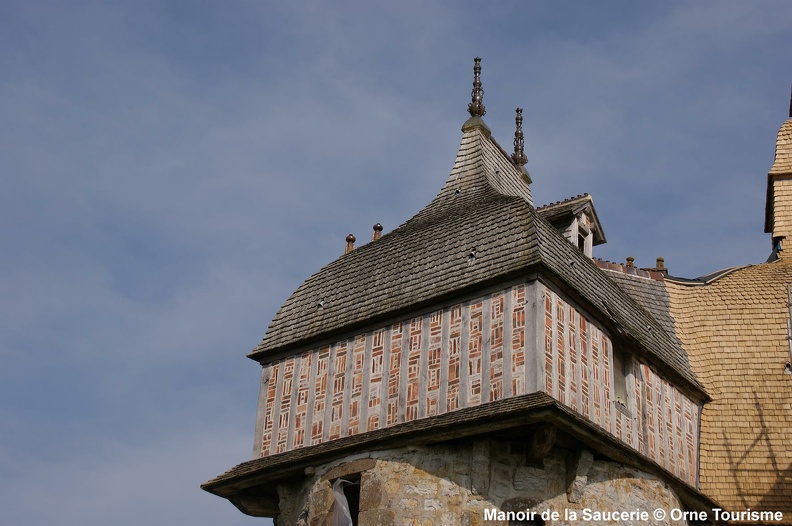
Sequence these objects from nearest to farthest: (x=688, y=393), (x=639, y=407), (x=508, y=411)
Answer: (x=508, y=411) < (x=639, y=407) < (x=688, y=393)

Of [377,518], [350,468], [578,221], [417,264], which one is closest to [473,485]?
[377,518]

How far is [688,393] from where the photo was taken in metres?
18.9

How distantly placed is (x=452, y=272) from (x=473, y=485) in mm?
3133

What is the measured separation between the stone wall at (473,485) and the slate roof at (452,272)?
2.24 meters

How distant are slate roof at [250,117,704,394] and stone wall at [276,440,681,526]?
7.34 feet

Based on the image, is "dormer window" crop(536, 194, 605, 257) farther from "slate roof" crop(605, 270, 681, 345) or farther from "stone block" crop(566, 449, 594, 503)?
"stone block" crop(566, 449, 594, 503)

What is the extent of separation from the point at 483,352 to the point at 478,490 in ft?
5.99

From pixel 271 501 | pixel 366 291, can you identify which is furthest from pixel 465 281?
pixel 271 501

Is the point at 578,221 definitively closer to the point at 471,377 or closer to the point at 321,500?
the point at 471,377

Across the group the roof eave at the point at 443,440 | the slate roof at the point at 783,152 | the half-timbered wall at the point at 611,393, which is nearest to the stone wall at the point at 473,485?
Answer: the roof eave at the point at 443,440

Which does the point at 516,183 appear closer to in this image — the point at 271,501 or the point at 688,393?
the point at 688,393

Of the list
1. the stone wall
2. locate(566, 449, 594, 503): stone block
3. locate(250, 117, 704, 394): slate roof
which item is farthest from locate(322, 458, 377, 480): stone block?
locate(566, 449, 594, 503): stone block

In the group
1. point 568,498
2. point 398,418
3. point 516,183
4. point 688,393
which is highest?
point 516,183

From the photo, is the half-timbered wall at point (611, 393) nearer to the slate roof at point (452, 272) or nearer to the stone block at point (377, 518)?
the slate roof at point (452, 272)
